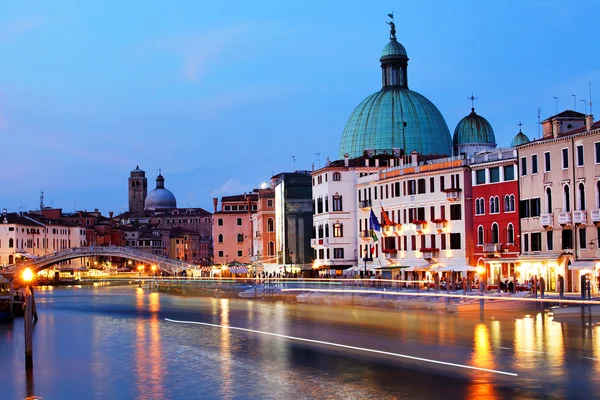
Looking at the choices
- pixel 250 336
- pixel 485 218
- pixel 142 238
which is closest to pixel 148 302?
pixel 485 218

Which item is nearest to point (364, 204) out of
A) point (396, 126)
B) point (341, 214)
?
point (341, 214)

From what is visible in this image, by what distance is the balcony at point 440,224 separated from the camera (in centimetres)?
5406

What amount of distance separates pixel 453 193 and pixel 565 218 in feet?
32.2

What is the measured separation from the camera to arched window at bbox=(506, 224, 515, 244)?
4875 centimetres

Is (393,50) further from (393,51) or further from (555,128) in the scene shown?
(555,128)

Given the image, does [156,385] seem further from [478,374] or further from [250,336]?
[250,336]

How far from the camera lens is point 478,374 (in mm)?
21328

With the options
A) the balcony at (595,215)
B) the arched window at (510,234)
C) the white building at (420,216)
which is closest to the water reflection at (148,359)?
the white building at (420,216)

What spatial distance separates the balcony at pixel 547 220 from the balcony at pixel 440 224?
8.87 m

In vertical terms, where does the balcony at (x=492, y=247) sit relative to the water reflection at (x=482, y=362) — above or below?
above

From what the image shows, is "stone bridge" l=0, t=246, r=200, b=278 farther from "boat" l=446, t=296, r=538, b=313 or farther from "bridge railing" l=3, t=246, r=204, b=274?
"boat" l=446, t=296, r=538, b=313

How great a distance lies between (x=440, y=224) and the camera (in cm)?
5459

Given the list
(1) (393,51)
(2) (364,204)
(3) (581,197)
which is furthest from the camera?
(1) (393,51)

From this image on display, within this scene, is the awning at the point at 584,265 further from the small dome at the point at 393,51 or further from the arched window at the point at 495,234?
the small dome at the point at 393,51
